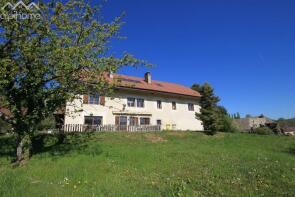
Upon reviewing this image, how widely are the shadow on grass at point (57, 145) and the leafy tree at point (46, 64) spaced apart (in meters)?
2.65

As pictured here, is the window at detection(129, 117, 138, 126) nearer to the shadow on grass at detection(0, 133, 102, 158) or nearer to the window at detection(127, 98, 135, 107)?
the window at detection(127, 98, 135, 107)

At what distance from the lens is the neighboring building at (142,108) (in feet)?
105

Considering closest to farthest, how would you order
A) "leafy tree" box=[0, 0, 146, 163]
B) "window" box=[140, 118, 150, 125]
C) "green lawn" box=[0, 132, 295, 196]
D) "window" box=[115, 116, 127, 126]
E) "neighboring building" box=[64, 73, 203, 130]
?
"green lawn" box=[0, 132, 295, 196] → "leafy tree" box=[0, 0, 146, 163] → "neighboring building" box=[64, 73, 203, 130] → "window" box=[115, 116, 127, 126] → "window" box=[140, 118, 150, 125]

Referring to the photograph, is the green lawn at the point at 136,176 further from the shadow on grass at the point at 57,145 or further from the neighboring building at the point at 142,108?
the neighboring building at the point at 142,108

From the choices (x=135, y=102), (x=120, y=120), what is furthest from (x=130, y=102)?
(x=120, y=120)

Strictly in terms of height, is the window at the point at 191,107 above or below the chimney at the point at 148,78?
below

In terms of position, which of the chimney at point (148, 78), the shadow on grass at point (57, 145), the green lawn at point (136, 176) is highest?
the chimney at point (148, 78)

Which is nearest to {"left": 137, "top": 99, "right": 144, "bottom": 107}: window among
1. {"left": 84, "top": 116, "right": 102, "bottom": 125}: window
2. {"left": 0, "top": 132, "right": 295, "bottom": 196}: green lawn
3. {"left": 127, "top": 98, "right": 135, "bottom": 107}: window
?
{"left": 127, "top": 98, "right": 135, "bottom": 107}: window

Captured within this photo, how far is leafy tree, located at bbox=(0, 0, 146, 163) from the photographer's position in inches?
506

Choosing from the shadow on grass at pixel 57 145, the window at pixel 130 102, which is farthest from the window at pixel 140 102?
the shadow on grass at pixel 57 145

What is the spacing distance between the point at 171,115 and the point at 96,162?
92.9ft

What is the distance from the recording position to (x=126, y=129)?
1206 inches

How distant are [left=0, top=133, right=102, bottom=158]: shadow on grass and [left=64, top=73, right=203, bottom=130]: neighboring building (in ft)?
30.1

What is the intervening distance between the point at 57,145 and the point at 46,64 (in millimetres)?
7884
